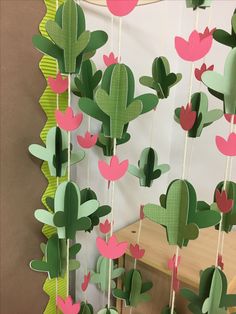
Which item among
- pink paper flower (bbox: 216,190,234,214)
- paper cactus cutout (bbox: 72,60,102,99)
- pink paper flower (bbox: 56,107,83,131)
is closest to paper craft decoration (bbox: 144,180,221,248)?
pink paper flower (bbox: 216,190,234,214)

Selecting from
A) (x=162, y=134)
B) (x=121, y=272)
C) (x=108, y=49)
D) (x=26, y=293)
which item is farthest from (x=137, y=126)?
(x=26, y=293)

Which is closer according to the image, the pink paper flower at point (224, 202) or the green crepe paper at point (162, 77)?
the pink paper flower at point (224, 202)

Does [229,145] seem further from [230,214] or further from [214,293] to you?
[214,293]

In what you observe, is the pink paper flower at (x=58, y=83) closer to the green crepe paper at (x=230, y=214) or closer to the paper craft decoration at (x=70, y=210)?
the paper craft decoration at (x=70, y=210)

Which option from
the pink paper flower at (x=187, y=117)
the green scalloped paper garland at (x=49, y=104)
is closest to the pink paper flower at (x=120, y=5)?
the pink paper flower at (x=187, y=117)

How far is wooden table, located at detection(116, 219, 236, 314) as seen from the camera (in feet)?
2.75

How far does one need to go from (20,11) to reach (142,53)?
488 millimetres

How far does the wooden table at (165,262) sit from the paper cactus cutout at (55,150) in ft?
1.31

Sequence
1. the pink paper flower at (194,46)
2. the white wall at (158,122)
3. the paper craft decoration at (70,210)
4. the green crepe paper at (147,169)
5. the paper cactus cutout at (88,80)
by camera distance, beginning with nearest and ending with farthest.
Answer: the pink paper flower at (194,46), the paper craft decoration at (70,210), the paper cactus cutout at (88,80), the green crepe paper at (147,169), the white wall at (158,122)

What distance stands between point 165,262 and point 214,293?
38cm

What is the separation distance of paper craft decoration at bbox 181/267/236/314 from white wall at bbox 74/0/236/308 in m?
0.46

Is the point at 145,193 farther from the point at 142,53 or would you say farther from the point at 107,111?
the point at 107,111

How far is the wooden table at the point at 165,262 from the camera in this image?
84 centimetres

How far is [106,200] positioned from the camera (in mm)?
994
